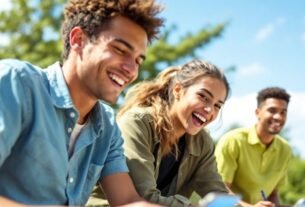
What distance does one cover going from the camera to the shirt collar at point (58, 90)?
168 cm

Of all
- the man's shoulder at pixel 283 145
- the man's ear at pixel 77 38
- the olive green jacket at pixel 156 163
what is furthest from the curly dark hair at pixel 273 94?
the man's ear at pixel 77 38

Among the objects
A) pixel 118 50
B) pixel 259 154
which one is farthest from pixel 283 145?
pixel 118 50

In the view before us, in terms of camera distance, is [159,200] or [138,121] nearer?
[159,200]

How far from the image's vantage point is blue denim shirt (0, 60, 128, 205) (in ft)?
4.96

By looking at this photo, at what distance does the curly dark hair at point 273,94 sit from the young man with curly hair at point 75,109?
270 cm

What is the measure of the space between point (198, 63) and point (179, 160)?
499mm

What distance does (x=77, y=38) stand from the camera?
182 centimetres

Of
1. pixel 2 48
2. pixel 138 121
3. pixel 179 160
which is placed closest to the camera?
pixel 138 121

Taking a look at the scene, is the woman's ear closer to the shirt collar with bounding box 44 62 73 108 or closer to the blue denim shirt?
the blue denim shirt

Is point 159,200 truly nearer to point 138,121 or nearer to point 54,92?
point 138,121

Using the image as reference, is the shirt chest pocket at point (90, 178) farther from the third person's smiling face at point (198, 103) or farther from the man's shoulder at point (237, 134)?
the man's shoulder at point (237, 134)

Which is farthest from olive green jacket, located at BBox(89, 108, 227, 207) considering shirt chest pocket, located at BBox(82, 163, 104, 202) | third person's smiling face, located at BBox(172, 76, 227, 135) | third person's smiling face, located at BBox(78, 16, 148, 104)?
third person's smiling face, located at BBox(78, 16, 148, 104)

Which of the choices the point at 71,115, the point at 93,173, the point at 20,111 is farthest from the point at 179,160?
the point at 20,111

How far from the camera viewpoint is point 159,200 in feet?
7.04
